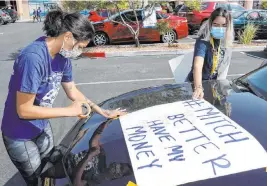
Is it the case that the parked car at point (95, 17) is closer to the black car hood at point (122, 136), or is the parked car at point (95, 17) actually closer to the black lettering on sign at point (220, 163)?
the black car hood at point (122, 136)

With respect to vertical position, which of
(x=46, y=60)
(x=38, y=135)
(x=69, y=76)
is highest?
(x=46, y=60)

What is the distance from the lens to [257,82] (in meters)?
2.76

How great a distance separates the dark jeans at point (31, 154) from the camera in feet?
6.77

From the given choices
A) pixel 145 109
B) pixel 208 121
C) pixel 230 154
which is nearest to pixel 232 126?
pixel 208 121

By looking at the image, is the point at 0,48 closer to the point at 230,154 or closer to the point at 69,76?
the point at 69,76

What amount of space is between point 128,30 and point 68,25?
10.3 meters

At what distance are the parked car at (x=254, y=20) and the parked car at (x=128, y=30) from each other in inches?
112

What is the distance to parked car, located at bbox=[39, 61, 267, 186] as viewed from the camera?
4.92 feet

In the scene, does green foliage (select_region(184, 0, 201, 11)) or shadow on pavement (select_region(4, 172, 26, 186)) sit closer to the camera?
shadow on pavement (select_region(4, 172, 26, 186))

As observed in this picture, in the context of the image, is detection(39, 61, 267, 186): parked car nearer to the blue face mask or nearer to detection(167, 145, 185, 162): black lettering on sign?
detection(167, 145, 185, 162): black lettering on sign

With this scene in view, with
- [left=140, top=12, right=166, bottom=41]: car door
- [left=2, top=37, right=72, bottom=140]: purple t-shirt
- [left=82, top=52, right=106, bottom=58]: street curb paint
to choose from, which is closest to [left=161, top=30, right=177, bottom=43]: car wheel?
[left=140, top=12, right=166, bottom=41]: car door

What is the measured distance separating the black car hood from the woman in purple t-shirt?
25 centimetres

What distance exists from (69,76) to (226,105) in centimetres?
119

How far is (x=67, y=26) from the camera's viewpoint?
5.98ft
